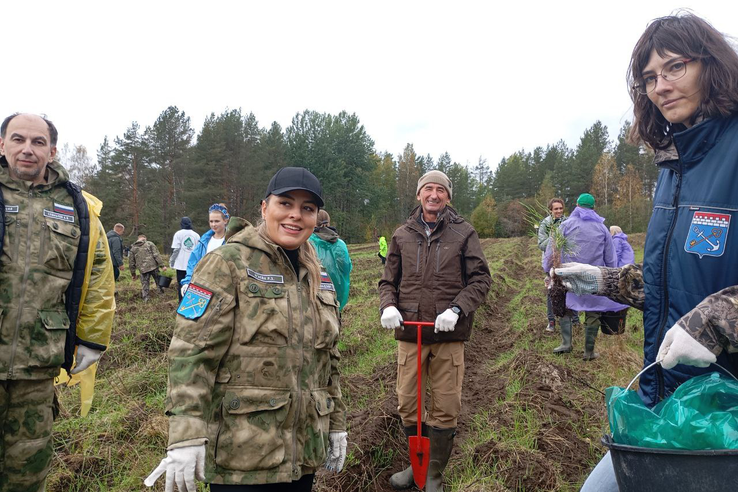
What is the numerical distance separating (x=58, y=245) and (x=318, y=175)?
1575 inches

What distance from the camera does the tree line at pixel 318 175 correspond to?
2902 centimetres

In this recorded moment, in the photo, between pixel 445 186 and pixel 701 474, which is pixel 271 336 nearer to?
pixel 701 474

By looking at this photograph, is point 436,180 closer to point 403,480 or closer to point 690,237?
point 690,237

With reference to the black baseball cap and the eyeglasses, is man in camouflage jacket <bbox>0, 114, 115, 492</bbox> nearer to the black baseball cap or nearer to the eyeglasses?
the black baseball cap

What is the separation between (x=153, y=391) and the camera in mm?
4887

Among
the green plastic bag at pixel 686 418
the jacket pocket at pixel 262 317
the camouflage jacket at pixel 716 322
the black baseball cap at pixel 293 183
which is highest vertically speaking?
the black baseball cap at pixel 293 183

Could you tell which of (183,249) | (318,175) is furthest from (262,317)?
(318,175)

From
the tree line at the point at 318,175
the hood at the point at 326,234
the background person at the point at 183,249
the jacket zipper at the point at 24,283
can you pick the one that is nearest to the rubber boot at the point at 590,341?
the hood at the point at 326,234

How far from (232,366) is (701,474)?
5.02 feet

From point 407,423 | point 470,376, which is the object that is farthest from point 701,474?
point 470,376

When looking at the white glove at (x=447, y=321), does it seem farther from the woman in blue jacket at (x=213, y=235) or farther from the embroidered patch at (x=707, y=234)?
the woman in blue jacket at (x=213, y=235)

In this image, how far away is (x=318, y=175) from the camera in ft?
137

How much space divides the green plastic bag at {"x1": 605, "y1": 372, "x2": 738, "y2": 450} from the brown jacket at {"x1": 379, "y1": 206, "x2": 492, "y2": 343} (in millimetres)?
1890

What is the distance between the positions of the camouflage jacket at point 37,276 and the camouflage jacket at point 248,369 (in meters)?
1.08
